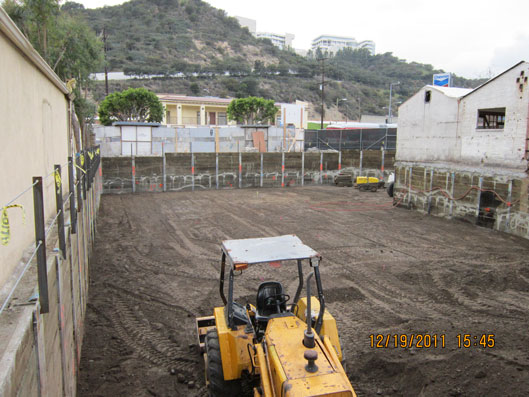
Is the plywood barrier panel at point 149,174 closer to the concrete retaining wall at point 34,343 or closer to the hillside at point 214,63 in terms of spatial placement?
the concrete retaining wall at point 34,343

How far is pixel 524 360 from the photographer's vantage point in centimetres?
634

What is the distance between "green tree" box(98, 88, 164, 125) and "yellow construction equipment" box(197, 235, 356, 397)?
35073 millimetres

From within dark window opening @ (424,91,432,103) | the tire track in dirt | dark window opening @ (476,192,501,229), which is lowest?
the tire track in dirt

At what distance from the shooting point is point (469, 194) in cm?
1681

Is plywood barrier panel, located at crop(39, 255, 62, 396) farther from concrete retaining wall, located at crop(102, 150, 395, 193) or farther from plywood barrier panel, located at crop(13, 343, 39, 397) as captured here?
concrete retaining wall, located at crop(102, 150, 395, 193)

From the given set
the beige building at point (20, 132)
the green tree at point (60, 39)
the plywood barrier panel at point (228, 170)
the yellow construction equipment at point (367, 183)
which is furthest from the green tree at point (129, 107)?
the beige building at point (20, 132)

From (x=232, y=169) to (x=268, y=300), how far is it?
22.8 m

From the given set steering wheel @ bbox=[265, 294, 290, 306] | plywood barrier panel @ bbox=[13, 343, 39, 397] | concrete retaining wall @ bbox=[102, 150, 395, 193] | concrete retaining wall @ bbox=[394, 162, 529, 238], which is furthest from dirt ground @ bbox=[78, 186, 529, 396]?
concrete retaining wall @ bbox=[102, 150, 395, 193]

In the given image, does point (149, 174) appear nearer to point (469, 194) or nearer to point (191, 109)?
point (469, 194)

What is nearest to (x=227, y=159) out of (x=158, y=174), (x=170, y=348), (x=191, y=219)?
(x=158, y=174)

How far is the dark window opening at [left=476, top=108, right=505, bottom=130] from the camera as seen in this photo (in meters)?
17.3

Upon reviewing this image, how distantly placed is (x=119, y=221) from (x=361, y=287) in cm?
1111

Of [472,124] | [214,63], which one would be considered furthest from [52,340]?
[214,63]

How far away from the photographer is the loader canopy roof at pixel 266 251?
16.5 feet
